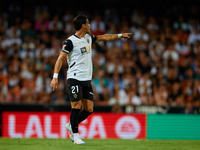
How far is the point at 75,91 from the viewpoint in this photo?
259 inches

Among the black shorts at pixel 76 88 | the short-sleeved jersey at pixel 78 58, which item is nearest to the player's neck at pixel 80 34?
the short-sleeved jersey at pixel 78 58

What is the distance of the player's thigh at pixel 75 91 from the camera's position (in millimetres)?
6570

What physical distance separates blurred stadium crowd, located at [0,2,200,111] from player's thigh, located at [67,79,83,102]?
5.44 metres

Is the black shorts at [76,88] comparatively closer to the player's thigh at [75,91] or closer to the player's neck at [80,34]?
the player's thigh at [75,91]

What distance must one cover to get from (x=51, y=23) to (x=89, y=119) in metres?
6.93

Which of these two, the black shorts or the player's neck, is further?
the player's neck

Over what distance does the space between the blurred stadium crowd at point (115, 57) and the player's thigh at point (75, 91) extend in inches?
214

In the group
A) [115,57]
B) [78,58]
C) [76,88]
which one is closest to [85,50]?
[78,58]

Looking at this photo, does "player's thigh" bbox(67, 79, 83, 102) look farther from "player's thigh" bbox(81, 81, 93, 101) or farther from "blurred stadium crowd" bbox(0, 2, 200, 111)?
"blurred stadium crowd" bbox(0, 2, 200, 111)

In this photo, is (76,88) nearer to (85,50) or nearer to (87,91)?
(87,91)

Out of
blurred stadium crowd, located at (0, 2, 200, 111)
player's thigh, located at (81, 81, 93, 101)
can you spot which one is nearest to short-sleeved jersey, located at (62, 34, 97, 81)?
player's thigh, located at (81, 81, 93, 101)

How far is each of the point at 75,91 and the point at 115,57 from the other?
8.33m

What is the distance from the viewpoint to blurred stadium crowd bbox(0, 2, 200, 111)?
1341 centimetres

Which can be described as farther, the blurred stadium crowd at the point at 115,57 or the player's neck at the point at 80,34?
the blurred stadium crowd at the point at 115,57
